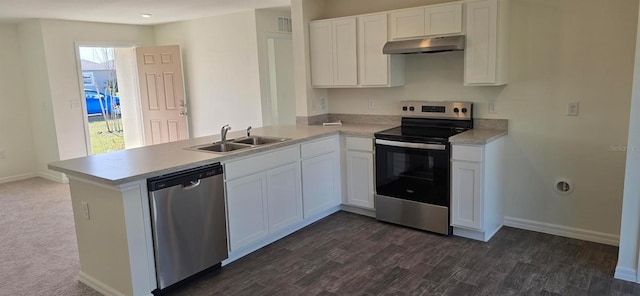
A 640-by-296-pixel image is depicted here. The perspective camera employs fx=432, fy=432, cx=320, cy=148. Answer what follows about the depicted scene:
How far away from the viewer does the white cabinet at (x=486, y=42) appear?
11.1 feet

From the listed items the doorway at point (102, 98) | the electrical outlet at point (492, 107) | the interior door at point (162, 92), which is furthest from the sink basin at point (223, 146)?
the doorway at point (102, 98)

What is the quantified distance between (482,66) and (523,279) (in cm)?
166

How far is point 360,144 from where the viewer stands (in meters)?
4.07

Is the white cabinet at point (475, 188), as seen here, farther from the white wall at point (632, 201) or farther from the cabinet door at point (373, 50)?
the cabinet door at point (373, 50)

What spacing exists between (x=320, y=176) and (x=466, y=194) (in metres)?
1.30

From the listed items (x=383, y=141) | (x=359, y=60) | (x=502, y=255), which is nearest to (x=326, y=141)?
(x=383, y=141)

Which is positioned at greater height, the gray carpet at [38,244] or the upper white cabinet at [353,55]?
the upper white cabinet at [353,55]

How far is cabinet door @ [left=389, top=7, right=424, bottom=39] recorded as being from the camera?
376cm

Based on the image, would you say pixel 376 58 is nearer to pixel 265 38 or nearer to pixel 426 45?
pixel 426 45

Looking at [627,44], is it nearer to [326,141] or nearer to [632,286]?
[632,286]

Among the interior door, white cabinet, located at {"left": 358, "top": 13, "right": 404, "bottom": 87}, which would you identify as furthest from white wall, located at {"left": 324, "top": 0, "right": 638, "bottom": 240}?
the interior door

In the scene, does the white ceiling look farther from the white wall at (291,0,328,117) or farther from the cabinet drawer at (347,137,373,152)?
the cabinet drawer at (347,137,373,152)

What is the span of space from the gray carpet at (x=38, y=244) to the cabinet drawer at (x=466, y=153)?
9.22 feet

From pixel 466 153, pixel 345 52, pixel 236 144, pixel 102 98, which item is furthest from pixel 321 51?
pixel 102 98
